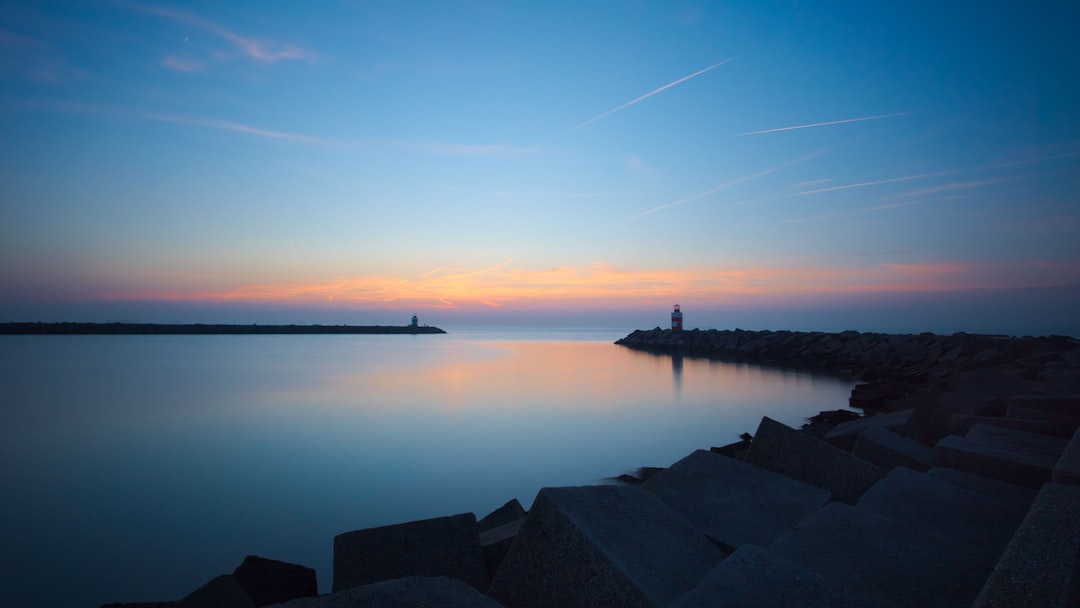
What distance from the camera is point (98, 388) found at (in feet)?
48.1

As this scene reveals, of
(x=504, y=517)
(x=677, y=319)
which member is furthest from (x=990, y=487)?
(x=677, y=319)

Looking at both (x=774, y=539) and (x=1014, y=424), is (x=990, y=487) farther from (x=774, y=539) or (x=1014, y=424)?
(x=1014, y=424)

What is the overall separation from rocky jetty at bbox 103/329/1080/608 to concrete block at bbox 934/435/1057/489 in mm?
11

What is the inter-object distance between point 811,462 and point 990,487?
0.93m

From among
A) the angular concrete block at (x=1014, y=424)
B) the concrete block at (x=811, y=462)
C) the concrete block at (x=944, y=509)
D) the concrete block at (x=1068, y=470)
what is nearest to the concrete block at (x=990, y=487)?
the concrete block at (x=944, y=509)

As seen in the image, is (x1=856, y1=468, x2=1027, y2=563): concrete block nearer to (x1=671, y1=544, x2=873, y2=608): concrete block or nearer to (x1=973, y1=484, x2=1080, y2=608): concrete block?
(x1=973, y1=484, x2=1080, y2=608): concrete block

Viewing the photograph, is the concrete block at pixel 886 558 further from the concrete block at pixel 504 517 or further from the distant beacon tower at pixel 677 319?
the distant beacon tower at pixel 677 319

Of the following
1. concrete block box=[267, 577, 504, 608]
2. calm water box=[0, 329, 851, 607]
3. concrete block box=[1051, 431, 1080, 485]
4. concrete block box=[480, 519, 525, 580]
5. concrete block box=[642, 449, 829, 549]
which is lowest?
calm water box=[0, 329, 851, 607]

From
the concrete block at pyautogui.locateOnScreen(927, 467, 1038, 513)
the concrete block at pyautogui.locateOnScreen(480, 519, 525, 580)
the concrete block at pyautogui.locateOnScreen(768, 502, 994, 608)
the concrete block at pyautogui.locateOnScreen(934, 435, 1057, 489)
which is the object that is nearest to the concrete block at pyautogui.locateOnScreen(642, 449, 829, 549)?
the concrete block at pyautogui.locateOnScreen(768, 502, 994, 608)

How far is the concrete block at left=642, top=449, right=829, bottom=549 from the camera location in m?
2.94

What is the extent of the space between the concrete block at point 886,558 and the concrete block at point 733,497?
46cm

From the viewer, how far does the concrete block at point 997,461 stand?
3248 mm

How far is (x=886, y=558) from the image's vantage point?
2191 millimetres

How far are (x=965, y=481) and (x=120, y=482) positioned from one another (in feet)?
26.2
